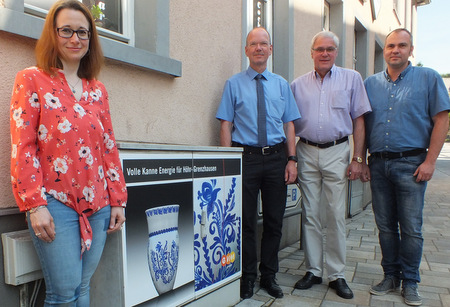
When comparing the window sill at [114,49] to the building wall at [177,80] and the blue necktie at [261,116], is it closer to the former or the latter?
the building wall at [177,80]

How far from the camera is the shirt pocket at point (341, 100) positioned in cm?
354

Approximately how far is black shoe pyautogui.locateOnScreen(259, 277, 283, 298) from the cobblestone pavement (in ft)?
0.14

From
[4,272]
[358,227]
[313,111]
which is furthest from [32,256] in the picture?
[358,227]

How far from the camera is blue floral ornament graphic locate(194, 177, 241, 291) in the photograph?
9.27 feet

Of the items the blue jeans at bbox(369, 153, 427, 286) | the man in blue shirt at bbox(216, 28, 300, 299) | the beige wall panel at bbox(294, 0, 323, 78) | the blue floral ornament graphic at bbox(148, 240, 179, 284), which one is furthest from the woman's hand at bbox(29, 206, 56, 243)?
the beige wall panel at bbox(294, 0, 323, 78)

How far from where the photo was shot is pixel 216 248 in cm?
301

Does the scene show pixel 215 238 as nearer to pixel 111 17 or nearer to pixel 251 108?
pixel 251 108

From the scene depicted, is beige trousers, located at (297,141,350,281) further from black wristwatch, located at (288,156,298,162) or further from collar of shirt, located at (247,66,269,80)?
collar of shirt, located at (247,66,269,80)

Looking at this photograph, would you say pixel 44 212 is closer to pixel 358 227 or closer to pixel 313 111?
pixel 313 111

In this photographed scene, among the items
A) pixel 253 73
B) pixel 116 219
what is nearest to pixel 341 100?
pixel 253 73

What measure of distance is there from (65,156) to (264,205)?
6.96 feet

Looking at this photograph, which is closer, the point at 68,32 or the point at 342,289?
the point at 68,32

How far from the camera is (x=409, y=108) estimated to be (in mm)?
3340

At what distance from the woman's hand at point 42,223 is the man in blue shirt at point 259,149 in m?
1.94
